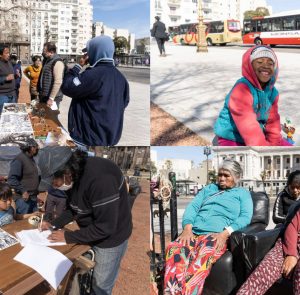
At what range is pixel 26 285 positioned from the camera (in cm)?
161

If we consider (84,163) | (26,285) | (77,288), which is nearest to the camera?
(26,285)

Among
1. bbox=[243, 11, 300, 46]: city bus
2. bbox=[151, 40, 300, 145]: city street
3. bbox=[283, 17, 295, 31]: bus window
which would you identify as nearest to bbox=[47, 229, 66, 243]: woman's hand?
bbox=[151, 40, 300, 145]: city street

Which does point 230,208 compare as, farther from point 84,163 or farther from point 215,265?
point 84,163

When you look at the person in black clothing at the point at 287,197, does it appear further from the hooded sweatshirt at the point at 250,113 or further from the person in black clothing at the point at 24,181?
the person in black clothing at the point at 24,181

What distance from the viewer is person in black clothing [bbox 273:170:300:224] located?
7.71 feet

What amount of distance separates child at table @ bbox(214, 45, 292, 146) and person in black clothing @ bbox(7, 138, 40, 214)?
119 centimetres

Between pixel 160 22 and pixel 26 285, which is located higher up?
pixel 160 22

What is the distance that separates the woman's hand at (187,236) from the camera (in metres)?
2.26

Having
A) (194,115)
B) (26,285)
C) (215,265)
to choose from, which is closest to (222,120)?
(194,115)

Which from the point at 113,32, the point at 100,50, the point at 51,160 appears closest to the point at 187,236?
the point at 51,160

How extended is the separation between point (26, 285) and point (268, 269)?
0.99 meters

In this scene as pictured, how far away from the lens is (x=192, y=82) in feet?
8.23

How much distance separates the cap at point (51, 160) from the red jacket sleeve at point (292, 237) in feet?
3.24

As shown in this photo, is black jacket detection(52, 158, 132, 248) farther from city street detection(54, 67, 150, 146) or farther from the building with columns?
the building with columns
